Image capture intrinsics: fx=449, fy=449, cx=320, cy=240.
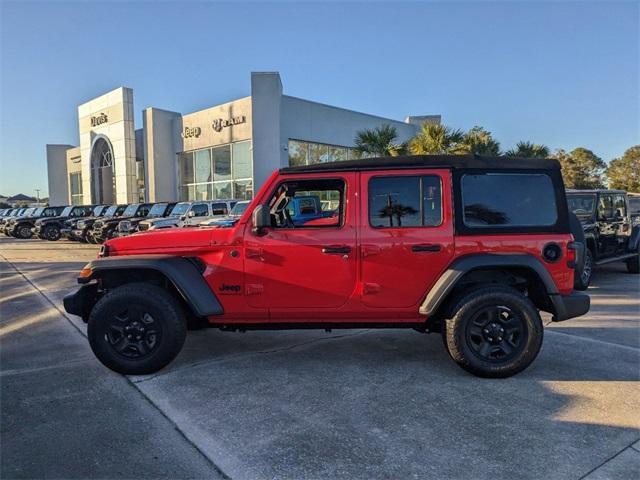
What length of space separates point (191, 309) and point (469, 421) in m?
2.54

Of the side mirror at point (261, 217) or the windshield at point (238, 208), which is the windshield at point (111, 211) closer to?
the windshield at point (238, 208)

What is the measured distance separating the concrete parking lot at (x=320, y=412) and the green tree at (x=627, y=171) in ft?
148

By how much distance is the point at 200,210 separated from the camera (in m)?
14.7

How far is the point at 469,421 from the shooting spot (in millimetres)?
3270

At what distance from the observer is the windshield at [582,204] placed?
356 inches

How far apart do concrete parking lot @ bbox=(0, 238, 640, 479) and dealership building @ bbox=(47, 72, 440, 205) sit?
1719 cm

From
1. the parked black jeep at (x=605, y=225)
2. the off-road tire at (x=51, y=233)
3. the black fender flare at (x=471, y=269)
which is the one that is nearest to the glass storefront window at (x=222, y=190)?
the off-road tire at (x=51, y=233)

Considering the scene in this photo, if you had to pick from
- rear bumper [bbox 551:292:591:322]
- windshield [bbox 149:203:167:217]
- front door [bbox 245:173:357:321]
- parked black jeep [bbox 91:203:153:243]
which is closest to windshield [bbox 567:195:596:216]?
rear bumper [bbox 551:292:591:322]

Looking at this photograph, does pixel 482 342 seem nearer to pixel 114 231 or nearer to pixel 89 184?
pixel 114 231

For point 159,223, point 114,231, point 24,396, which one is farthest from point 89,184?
point 24,396

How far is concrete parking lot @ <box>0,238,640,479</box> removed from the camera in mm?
2750

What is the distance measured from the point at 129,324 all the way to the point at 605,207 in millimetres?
9189

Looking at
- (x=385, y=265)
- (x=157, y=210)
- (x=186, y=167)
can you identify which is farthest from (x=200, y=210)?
(x=186, y=167)

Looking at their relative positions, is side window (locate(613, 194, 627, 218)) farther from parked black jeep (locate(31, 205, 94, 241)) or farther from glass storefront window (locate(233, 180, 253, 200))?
parked black jeep (locate(31, 205, 94, 241))
